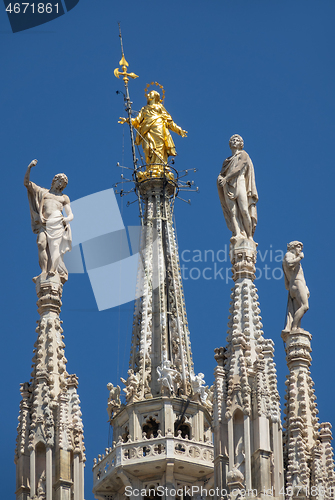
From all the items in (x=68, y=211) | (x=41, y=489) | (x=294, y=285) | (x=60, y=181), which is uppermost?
(x=60, y=181)

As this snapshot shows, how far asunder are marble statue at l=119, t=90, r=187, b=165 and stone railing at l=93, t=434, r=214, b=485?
10.9 meters

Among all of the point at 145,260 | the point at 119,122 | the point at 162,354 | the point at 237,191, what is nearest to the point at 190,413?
the point at 162,354

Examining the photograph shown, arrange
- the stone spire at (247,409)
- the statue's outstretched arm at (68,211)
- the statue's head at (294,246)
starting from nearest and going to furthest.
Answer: the stone spire at (247,409), the statue's head at (294,246), the statue's outstretched arm at (68,211)

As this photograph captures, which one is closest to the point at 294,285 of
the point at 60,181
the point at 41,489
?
the point at 60,181

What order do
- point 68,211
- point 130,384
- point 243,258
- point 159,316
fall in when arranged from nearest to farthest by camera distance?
point 243,258 → point 68,211 → point 130,384 → point 159,316

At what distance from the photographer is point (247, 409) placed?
4350cm

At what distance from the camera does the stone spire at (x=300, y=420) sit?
43.5 metres

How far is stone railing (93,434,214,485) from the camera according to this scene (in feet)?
187

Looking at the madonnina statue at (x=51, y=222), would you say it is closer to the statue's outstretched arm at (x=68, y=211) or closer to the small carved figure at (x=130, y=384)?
the statue's outstretched arm at (x=68, y=211)

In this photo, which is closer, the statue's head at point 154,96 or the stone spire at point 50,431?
the stone spire at point 50,431

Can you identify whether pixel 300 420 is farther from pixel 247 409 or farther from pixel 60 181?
pixel 60 181

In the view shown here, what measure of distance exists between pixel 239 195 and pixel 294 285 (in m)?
2.21

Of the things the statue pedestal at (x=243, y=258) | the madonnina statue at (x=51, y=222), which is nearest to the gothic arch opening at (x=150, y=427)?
the madonnina statue at (x=51, y=222)

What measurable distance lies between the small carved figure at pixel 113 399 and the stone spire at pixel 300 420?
49.5 feet
